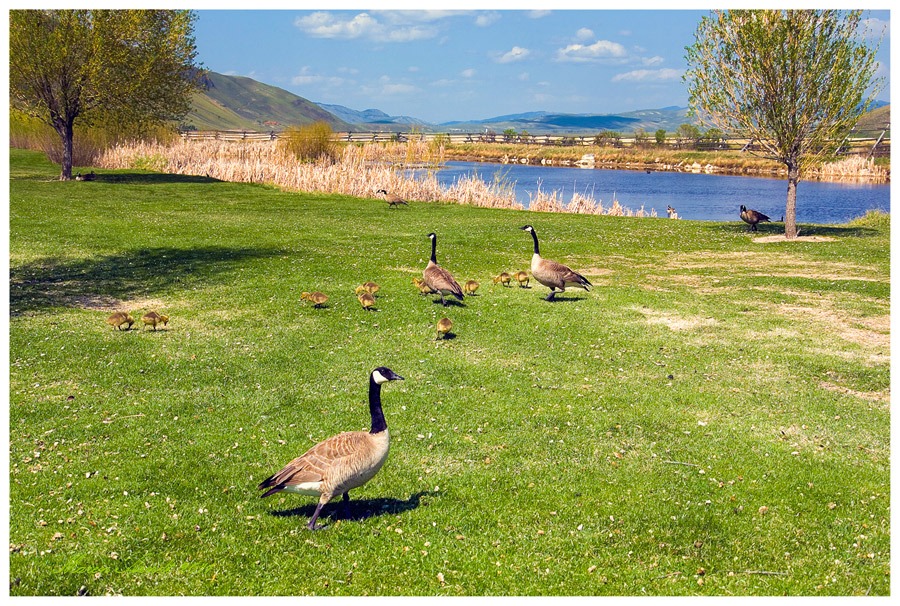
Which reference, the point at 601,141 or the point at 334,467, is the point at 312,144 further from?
the point at 601,141

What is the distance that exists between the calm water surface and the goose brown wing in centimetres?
3479

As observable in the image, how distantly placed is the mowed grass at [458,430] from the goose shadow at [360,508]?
0.05m

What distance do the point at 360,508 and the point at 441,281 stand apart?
31.7ft

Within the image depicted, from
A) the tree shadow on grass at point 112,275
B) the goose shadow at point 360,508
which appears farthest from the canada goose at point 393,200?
the goose shadow at point 360,508

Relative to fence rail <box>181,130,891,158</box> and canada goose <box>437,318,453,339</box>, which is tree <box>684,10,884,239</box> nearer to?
canada goose <box>437,318,453,339</box>

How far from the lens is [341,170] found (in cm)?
5153

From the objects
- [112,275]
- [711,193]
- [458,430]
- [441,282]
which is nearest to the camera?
[458,430]

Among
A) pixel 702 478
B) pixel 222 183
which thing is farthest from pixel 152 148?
pixel 702 478

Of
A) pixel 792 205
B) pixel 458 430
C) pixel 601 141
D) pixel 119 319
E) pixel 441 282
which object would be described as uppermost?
pixel 601 141

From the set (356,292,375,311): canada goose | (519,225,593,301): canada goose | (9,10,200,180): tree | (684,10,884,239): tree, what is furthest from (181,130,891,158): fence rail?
(356,292,375,311): canada goose

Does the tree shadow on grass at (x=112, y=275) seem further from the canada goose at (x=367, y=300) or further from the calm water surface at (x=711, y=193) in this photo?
the calm water surface at (x=711, y=193)

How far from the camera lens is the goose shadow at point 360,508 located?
847 cm

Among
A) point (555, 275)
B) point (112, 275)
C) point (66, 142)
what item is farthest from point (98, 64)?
point (555, 275)

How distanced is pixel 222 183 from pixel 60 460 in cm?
4317
